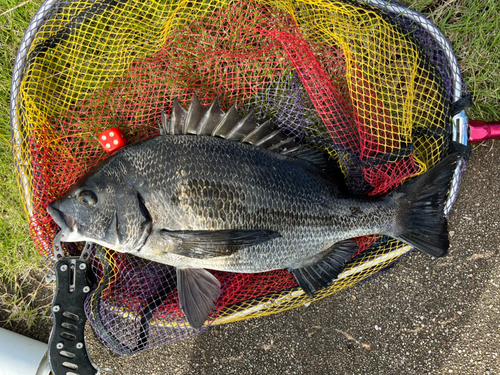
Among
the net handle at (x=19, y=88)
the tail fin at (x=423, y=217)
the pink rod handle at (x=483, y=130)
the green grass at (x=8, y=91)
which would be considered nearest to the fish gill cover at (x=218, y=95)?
the net handle at (x=19, y=88)

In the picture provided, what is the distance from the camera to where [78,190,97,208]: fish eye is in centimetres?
213

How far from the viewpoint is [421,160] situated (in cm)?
248

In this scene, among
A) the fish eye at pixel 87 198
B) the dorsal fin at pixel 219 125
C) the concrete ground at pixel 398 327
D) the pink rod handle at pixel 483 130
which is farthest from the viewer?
the concrete ground at pixel 398 327

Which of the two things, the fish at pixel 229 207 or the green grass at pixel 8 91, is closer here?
the fish at pixel 229 207

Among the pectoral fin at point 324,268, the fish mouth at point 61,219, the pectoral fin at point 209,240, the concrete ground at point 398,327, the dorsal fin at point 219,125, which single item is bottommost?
the concrete ground at point 398,327

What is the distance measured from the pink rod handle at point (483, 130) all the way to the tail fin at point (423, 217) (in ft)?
1.26

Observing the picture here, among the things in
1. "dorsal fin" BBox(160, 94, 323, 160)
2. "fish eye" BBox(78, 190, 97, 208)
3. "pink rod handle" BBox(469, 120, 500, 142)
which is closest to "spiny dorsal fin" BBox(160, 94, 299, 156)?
"dorsal fin" BBox(160, 94, 323, 160)

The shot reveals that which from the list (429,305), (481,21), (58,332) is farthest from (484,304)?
(58,332)

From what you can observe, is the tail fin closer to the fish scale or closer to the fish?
the fish

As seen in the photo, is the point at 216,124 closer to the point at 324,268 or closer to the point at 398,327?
the point at 324,268

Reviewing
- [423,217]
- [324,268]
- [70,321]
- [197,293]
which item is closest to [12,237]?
[70,321]

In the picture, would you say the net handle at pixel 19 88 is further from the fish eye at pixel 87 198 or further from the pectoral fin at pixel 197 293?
the pectoral fin at pixel 197 293

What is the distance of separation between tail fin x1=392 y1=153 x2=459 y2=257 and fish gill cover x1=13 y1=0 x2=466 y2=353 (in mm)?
133

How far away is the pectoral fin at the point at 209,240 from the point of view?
7.02 feet
